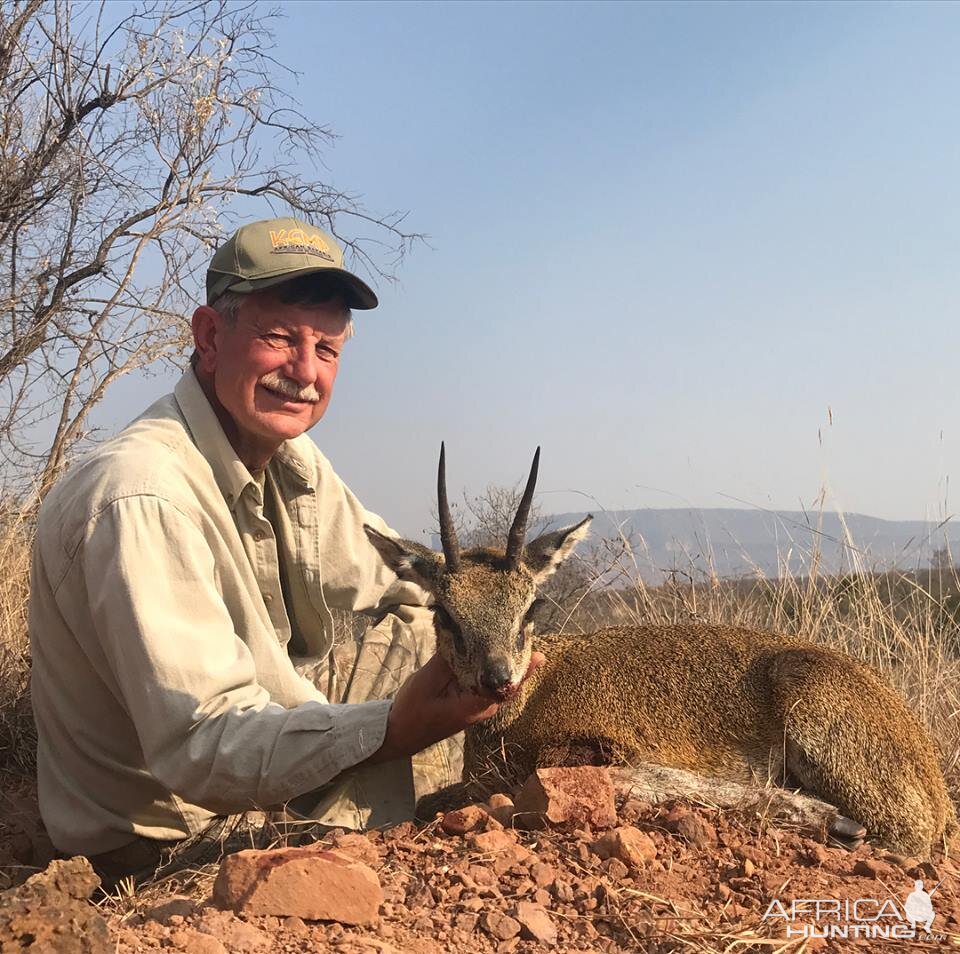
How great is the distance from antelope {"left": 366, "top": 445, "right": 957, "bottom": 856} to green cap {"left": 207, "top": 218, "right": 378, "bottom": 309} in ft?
4.93

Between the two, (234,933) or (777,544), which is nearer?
(234,933)

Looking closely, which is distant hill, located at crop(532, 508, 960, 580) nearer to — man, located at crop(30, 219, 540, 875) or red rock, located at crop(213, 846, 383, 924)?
man, located at crop(30, 219, 540, 875)

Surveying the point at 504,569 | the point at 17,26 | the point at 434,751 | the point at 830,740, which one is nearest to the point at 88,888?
the point at 504,569

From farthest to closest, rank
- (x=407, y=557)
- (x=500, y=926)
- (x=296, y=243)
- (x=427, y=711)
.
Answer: (x=296, y=243) < (x=407, y=557) < (x=427, y=711) < (x=500, y=926)

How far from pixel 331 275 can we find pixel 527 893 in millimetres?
3456

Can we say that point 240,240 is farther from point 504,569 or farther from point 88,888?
point 88,888

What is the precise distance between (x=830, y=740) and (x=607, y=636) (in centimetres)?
152

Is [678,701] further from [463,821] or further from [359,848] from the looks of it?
[359,848]

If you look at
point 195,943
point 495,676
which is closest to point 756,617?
point 495,676

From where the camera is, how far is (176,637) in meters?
3.98

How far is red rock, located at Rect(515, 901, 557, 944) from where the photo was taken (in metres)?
3.17

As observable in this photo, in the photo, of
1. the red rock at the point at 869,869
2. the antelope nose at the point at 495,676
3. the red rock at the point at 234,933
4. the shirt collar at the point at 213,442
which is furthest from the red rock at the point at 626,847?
the shirt collar at the point at 213,442

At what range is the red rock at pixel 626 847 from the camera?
3666mm

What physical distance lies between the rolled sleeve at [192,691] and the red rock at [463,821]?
43cm
